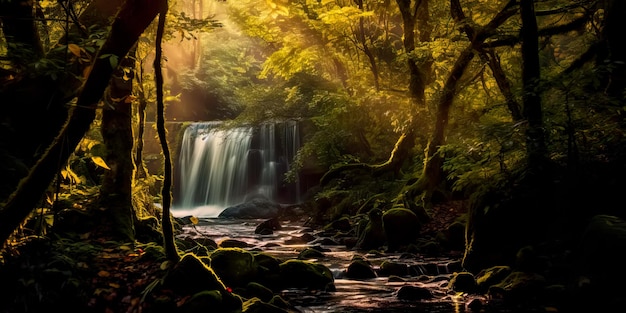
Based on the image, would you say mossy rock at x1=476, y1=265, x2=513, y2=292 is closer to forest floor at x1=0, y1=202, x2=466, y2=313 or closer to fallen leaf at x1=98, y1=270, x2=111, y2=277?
forest floor at x1=0, y1=202, x2=466, y2=313

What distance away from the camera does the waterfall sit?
23719 mm

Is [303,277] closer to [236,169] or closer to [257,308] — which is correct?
[257,308]

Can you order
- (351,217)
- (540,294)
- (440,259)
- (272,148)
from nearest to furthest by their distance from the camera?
(540,294) < (440,259) < (351,217) < (272,148)

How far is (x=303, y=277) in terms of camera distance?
7.31 meters

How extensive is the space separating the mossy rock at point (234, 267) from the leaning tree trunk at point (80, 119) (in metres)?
3.49

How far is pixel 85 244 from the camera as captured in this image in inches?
205

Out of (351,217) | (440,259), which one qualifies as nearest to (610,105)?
(440,259)

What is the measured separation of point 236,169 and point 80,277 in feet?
65.8

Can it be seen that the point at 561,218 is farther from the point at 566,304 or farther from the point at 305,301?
the point at 305,301

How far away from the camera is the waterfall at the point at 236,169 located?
23.7 meters

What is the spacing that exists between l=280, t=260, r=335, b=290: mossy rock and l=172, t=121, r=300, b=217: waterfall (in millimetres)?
15335

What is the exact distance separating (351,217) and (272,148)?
10.1 m

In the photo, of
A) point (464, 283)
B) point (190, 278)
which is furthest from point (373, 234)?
point (190, 278)

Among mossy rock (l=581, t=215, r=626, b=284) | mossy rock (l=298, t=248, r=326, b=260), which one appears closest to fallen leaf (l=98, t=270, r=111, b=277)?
mossy rock (l=581, t=215, r=626, b=284)
